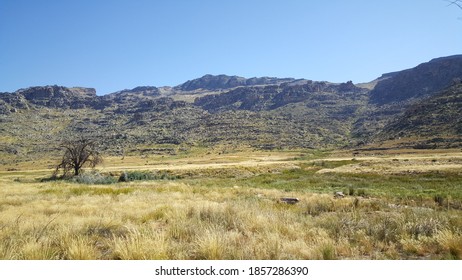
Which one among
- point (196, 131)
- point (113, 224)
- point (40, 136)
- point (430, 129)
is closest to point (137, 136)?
point (196, 131)

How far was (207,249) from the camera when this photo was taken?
6.01m

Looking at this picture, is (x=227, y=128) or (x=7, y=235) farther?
(x=227, y=128)

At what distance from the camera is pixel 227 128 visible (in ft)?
579

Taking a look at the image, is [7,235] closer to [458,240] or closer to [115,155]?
[458,240]

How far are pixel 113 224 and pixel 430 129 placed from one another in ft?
394

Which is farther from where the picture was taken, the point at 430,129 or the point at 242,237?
the point at 430,129

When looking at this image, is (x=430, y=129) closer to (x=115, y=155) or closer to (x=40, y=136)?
(x=115, y=155)

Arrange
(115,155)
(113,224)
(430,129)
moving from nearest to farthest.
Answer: (113,224) < (430,129) < (115,155)

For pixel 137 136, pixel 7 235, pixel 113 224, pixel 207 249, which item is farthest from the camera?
pixel 137 136

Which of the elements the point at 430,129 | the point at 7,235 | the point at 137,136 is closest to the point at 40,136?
the point at 137,136
